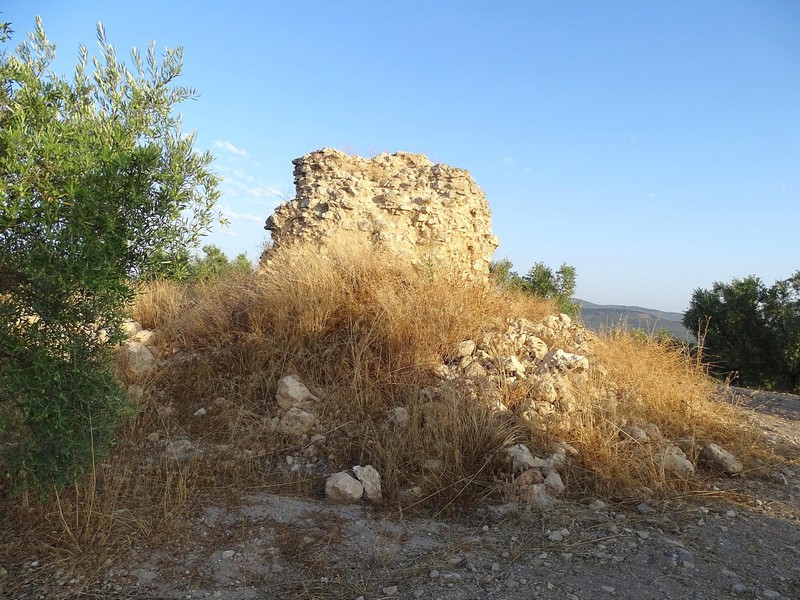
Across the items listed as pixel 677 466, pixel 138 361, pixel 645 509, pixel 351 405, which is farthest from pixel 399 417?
pixel 138 361

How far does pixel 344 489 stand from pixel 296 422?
927 millimetres

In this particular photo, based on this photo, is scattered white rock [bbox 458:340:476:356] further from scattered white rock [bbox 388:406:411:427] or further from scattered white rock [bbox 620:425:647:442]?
scattered white rock [bbox 620:425:647:442]

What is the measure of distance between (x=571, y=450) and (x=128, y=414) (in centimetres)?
327

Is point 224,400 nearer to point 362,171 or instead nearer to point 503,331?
point 503,331

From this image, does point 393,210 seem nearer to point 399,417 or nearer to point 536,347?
point 536,347

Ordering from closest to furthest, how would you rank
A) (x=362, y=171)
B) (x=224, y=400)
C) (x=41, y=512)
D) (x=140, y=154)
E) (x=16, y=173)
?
(x=16, y=173) → (x=140, y=154) → (x=41, y=512) → (x=224, y=400) → (x=362, y=171)

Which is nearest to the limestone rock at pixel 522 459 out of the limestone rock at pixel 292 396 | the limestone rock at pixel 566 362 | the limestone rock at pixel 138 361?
the limestone rock at pixel 566 362

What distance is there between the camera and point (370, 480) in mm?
3697

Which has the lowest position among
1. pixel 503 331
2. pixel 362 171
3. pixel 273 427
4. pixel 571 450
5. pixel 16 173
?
pixel 273 427

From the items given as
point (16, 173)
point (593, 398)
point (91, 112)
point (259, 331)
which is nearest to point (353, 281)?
point (259, 331)

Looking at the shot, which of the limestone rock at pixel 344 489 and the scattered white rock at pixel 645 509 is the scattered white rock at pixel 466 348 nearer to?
the limestone rock at pixel 344 489

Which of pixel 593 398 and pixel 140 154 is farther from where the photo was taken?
pixel 593 398

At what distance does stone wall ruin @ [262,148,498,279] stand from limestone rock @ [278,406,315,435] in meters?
2.61

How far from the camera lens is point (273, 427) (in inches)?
171
